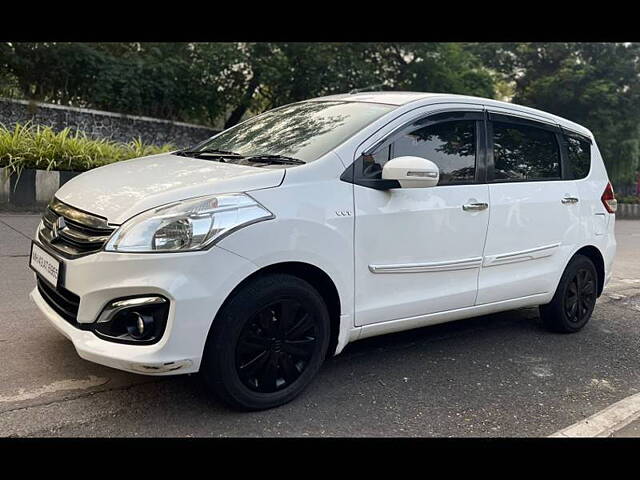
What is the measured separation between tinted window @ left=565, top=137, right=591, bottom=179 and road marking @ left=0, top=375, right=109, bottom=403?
387 cm

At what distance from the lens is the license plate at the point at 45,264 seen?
2881mm

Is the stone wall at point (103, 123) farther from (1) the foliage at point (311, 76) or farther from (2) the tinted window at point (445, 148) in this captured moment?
(2) the tinted window at point (445, 148)

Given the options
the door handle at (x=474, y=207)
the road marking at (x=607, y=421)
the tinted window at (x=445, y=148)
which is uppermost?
the tinted window at (x=445, y=148)

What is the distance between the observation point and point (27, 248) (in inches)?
237

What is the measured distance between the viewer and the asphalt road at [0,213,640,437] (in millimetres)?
2848

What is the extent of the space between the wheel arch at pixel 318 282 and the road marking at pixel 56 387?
1.05m

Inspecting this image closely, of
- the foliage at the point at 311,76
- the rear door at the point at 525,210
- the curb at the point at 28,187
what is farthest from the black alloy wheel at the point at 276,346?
the foliage at the point at 311,76

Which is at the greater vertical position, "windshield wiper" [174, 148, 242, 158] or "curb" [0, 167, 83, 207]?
"windshield wiper" [174, 148, 242, 158]

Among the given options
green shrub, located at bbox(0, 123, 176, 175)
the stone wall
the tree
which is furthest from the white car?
the tree

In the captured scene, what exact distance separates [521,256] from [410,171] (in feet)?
4.68

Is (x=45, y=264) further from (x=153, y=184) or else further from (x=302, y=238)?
(x=302, y=238)

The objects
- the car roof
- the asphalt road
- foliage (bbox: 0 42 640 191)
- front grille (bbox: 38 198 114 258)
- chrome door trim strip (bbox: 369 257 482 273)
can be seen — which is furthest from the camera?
foliage (bbox: 0 42 640 191)

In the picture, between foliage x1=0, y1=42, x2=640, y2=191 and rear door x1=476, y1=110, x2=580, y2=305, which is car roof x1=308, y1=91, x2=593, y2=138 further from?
foliage x1=0, y1=42, x2=640, y2=191

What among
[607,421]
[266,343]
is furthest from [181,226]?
[607,421]
